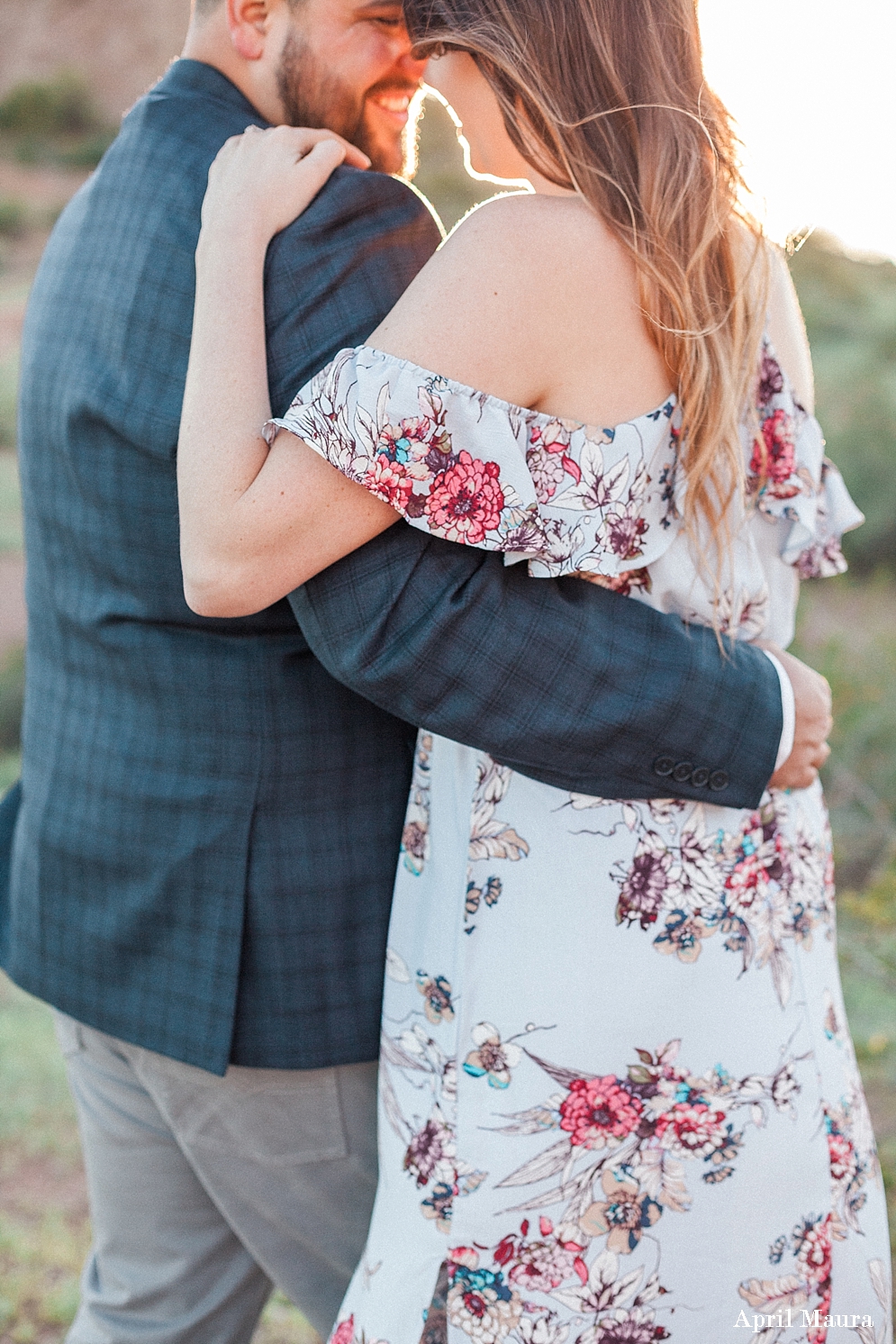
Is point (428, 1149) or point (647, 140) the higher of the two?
point (647, 140)

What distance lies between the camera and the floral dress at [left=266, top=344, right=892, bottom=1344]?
118 centimetres

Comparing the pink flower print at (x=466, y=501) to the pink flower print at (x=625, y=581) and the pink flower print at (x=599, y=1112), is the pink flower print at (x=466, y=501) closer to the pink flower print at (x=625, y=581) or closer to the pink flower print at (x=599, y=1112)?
the pink flower print at (x=625, y=581)

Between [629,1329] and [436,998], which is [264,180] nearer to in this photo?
[436,998]

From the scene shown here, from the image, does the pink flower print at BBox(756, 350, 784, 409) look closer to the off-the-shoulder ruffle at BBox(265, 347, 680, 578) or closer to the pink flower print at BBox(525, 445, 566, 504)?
the off-the-shoulder ruffle at BBox(265, 347, 680, 578)

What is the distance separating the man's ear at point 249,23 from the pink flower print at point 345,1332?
4.55 feet

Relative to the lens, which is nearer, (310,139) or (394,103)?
(310,139)

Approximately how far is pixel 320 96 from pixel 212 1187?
1.28 meters

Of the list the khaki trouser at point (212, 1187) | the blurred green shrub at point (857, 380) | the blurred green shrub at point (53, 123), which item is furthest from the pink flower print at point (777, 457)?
the blurred green shrub at point (53, 123)

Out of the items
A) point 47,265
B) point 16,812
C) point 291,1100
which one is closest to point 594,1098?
point 291,1100

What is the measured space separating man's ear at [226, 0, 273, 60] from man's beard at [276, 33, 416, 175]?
0.03 m

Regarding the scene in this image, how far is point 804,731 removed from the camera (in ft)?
4.27

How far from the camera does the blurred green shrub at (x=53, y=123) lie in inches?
410

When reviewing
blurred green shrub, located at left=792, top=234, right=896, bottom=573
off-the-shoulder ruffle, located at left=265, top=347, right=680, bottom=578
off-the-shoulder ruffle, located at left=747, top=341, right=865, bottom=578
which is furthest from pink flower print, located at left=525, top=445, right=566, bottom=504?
blurred green shrub, located at left=792, top=234, right=896, bottom=573

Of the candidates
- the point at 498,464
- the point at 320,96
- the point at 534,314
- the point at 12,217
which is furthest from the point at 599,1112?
the point at 12,217
